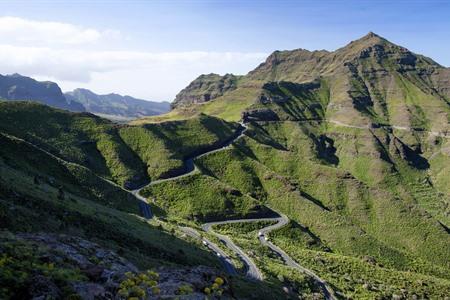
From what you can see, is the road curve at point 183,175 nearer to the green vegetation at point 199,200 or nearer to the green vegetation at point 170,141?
the green vegetation at point 170,141

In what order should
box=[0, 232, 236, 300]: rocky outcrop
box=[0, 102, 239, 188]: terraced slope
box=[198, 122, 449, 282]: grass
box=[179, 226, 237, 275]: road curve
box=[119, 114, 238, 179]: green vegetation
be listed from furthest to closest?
box=[119, 114, 238, 179]: green vegetation
box=[0, 102, 239, 188]: terraced slope
box=[198, 122, 449, 282]: grass
box=[179, 226, 237, 275]: road curve
box=[0, 232, 236, 300]: rocky outcrop

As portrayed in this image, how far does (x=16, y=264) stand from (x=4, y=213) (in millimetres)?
15703

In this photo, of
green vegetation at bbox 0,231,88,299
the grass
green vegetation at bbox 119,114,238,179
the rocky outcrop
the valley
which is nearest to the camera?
green vegetation at bbox 0,231,88,299

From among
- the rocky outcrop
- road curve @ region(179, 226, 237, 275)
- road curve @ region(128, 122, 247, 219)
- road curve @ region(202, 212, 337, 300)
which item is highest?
the rocky outcrop

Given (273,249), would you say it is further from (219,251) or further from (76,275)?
(76,275)

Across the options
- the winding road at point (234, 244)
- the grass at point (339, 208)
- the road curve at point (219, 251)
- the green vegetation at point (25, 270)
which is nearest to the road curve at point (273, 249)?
the winding road at point (234, 244)

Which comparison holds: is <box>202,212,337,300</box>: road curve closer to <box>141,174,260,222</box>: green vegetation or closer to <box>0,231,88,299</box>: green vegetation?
<box>141,174,260,222</box>: green vegetation

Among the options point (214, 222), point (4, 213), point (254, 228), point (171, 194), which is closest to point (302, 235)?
point (254, 228)

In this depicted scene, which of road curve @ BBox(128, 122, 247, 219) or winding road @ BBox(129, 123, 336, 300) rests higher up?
road curve @ BBox(128, 122, 247, 219)

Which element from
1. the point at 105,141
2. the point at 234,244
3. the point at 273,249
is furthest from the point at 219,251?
the point at 105,141

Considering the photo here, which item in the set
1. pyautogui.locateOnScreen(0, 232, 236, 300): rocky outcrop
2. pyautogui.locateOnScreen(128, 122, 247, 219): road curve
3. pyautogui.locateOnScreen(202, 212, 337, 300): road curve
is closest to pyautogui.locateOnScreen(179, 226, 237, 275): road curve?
pyautogui.locateOnScreen(202, 212, 337, 300): road curve

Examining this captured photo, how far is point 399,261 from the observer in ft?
397

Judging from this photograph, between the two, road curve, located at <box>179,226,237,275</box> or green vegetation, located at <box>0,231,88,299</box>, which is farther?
road curve, located at <box>179,226,237,275</box>

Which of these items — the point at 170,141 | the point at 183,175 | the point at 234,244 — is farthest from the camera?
the point at 170,141
